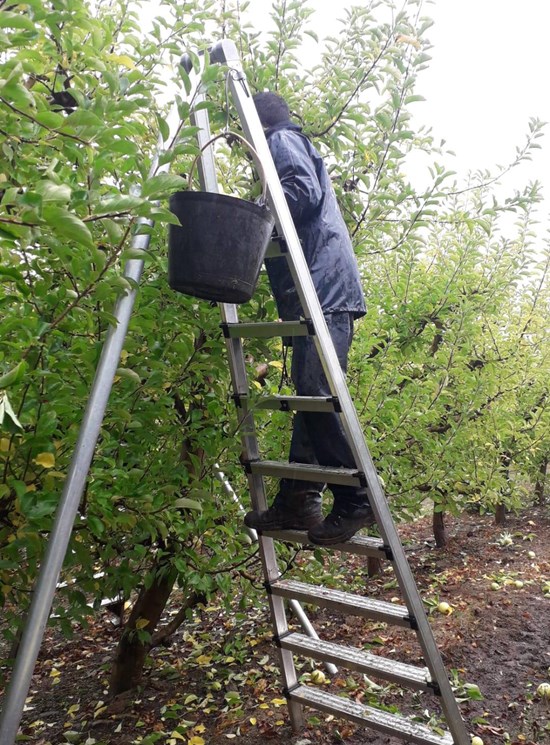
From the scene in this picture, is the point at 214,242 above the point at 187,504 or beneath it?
above

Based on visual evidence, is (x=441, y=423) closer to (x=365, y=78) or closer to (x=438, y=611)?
(x=438, y=611)

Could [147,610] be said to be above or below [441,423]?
below

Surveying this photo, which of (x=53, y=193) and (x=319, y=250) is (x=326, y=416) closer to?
(x=319, y=250)

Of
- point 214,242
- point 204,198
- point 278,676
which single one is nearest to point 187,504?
point 214,242

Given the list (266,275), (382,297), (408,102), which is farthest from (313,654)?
(408,102)

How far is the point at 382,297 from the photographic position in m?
3.68

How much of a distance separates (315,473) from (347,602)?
55 centimetres

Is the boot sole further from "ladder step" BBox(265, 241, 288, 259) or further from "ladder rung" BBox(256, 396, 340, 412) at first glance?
"ladder step" BBox(265, 241, 288, 259)

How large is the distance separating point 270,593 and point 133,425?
3.81 feet

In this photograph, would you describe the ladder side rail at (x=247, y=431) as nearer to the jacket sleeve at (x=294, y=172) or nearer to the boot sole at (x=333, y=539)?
the jacket sleeve at (x=294, y=172)

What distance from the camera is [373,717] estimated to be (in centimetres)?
244

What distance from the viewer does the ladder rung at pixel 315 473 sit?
2.17 meters

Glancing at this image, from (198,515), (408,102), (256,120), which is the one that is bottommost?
(198,515)

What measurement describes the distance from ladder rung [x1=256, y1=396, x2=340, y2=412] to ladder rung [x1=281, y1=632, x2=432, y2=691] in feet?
3.27
